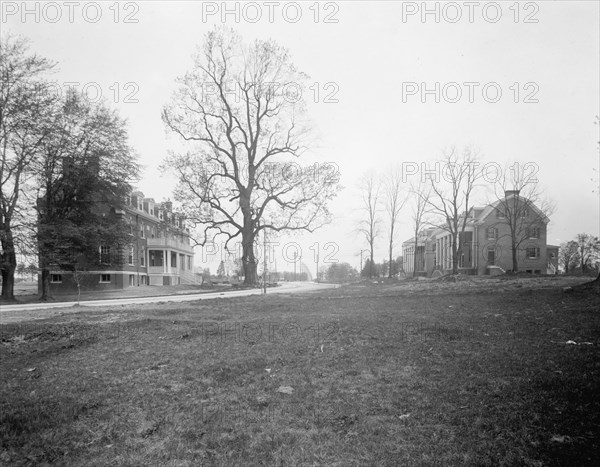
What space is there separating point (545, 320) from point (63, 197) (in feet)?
117

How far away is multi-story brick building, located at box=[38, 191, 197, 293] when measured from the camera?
35812mm

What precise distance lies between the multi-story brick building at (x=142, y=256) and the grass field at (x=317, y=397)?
27934 mm

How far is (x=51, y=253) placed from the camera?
28.1 meters

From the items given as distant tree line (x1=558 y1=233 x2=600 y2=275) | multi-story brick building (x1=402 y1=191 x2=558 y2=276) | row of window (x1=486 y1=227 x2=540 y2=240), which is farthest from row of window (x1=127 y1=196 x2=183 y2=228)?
distant tree line (x1=558 y1=233 x2=600 y2=275)

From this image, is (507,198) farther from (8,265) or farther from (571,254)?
(8,265)

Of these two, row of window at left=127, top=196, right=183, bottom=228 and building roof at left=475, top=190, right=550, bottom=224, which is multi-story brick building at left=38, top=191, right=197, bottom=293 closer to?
row of window at left=127, top=196, right=183, bottom=228

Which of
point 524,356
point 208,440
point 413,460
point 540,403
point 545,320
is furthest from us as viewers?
point 545,320

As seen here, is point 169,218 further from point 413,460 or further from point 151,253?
point 413,460

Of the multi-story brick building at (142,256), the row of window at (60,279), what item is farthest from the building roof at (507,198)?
the row of window at (60,279)

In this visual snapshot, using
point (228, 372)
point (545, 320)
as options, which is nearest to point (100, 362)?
point (228, 372)

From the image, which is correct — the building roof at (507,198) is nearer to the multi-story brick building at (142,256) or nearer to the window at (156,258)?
the multi-story brick building at (142,256)

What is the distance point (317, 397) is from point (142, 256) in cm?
5043

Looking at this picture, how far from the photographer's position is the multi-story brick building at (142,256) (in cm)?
3581

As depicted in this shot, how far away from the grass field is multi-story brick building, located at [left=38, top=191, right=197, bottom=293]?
27934mm
